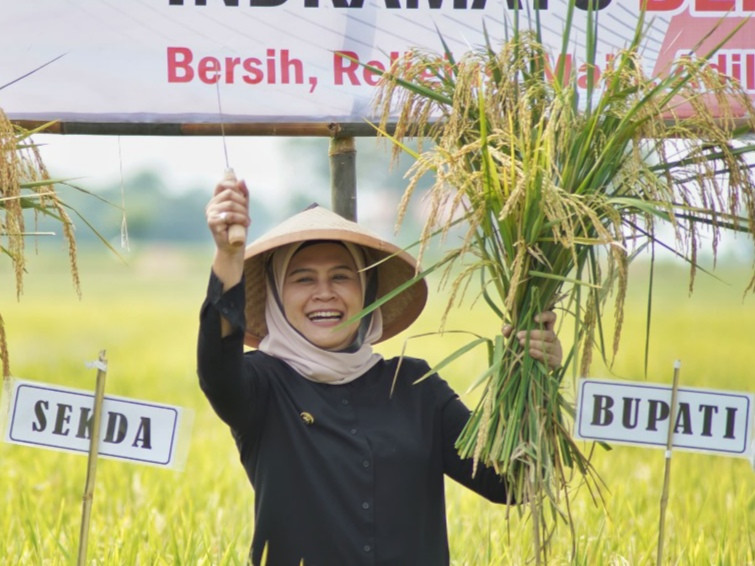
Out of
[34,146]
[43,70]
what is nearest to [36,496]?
[43,70]

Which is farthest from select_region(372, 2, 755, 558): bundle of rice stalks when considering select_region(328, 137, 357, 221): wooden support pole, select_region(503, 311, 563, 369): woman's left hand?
select_region(328, 137, 357, 221): wooden support pole

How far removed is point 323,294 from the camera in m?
2.73

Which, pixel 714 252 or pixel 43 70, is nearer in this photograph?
pixel 714 252

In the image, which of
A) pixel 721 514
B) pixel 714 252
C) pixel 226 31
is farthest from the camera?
pixel 721 514

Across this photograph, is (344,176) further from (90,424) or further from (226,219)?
(90,424)

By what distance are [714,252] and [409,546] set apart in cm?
89

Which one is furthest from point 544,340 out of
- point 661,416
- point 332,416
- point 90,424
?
point 90,424

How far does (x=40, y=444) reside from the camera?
2533mm

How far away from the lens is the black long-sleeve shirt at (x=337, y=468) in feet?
8.66

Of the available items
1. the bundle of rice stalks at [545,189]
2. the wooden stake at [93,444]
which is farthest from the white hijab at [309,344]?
the wooden stake at [93,444]

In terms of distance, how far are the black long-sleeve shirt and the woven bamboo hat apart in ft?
0.86

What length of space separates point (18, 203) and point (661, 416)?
4.60 ft

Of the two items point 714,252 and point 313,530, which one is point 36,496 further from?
point 714,252

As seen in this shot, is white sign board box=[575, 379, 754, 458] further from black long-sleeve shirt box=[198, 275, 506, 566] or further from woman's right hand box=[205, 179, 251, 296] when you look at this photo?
woman's right hand box=[205, 179, 251, 296]
